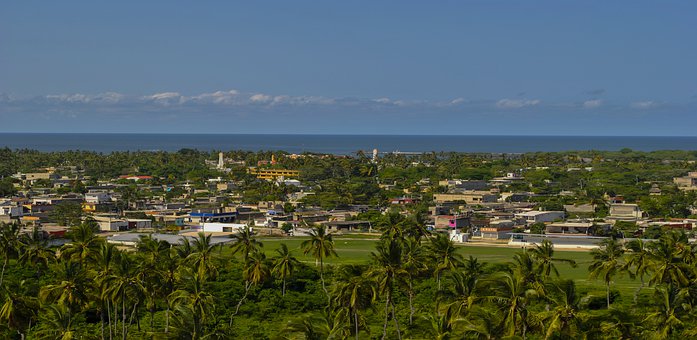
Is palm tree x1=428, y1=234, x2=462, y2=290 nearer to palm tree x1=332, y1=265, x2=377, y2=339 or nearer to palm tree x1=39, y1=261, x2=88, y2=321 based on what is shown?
palm tree x1=332, y1=265, x2=377, y2=339

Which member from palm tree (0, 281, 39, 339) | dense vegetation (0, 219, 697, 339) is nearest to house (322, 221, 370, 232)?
dense vegetation (0, 219, 697, 339)

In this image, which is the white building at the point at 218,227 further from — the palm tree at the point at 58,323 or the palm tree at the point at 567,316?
the palm tree at the point at 567,316

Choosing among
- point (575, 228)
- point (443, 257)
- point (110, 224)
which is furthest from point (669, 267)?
point (110, 224)

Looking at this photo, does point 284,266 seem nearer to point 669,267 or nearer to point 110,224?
point 669,267

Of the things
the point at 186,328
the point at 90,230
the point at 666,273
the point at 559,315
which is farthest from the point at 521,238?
the point at 186,328

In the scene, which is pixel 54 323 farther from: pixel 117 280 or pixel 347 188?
pixel 347 188

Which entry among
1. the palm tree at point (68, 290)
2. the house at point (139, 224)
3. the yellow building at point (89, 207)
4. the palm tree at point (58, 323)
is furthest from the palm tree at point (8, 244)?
the yellow building at point (89, 207)
